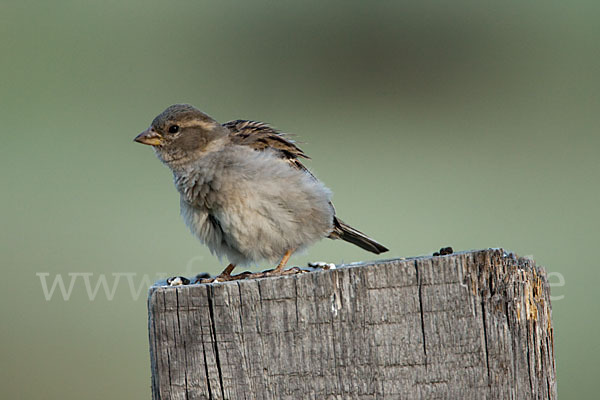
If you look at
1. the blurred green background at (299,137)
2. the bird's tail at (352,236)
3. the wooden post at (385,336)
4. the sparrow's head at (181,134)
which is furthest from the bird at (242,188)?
the blurred green background at (299,137)

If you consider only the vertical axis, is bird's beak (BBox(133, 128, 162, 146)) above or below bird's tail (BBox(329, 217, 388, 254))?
above

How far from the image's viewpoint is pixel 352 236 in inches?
213

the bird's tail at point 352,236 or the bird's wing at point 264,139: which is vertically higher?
the bird's wing at point 264,139

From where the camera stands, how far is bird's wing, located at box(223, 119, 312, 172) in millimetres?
4953

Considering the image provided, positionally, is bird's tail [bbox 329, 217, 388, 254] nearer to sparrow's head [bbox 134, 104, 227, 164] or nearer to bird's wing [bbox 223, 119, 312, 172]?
bird's wing [bbox 223, 119, 312, 172]

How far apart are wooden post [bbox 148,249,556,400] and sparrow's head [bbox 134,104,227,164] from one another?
2.47 m

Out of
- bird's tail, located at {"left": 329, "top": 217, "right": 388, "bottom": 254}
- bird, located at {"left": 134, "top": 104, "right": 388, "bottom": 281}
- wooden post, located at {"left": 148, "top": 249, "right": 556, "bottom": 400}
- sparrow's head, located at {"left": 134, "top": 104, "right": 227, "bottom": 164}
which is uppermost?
sparrow's head, located at {"left": 134, "top": 104, "right": 227, "bottom": 164}

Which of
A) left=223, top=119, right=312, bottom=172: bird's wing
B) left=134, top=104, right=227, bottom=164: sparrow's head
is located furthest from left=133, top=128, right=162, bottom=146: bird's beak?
left=223, top=119, right=312, bottom=172: bird's wing

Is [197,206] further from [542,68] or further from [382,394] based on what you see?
[542,68]

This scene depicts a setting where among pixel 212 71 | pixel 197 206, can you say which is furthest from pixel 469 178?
pixel 197 206

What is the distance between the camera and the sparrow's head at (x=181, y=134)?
4895 mm

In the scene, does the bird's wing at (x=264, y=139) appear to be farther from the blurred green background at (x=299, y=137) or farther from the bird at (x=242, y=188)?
the blurred green background at (x=299, y=137)

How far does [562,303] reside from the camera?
7.89 metres

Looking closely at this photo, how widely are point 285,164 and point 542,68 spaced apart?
31.2 ft
